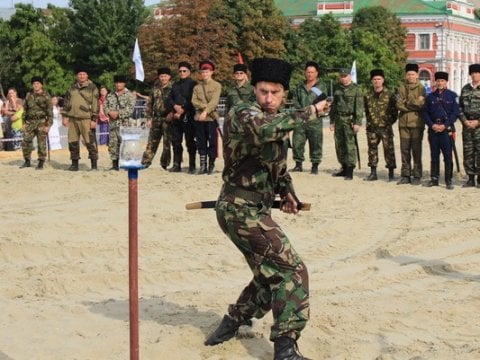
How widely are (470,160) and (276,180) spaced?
9.08 metres

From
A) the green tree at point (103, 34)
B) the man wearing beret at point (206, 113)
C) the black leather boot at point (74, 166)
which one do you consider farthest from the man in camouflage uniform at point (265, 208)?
the green tree at point (103, 34)

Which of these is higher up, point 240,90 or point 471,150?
point 240,90

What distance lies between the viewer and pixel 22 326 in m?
6.88

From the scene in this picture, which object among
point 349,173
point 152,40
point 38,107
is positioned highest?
point 152,40

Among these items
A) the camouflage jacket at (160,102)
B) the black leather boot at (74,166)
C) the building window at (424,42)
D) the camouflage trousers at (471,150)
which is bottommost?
the black leather boot at (74,166)

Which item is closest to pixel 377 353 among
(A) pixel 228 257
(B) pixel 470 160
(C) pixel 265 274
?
(C) pixel 265 274

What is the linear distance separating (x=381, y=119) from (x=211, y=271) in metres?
6.98

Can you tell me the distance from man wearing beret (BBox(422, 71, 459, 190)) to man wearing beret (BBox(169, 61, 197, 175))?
4.09 metres

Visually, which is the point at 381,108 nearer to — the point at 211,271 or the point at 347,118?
the point at 347,118

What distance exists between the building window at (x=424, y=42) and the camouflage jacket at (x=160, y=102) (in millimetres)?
82955

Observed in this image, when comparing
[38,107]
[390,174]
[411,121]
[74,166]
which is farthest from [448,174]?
[38,107]

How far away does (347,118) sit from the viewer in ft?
50.4

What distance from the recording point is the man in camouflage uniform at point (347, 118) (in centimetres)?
1523

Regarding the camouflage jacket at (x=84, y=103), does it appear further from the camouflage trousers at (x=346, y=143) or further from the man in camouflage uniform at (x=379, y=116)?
the man in camouflage uniform at (x=379, y=116)
